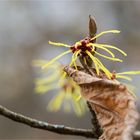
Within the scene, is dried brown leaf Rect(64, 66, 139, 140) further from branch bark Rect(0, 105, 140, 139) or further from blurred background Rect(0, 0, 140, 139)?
blurred background Rect(0, 0, 140, 139)

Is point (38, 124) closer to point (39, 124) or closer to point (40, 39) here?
point (39, 124)

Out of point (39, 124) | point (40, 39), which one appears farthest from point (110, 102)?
point (40, 39)

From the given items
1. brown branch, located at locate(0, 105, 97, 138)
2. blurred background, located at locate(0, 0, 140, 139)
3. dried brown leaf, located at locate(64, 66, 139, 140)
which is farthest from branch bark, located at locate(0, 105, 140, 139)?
blurred background, located at locate(0, 0, 140, 139)

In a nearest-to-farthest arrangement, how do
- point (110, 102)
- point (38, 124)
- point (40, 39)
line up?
point (110, 102) < point (38, 124) < point (40, 39)

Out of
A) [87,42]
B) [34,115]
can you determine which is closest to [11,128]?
[34,115]

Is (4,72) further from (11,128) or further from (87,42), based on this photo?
(87,42)
